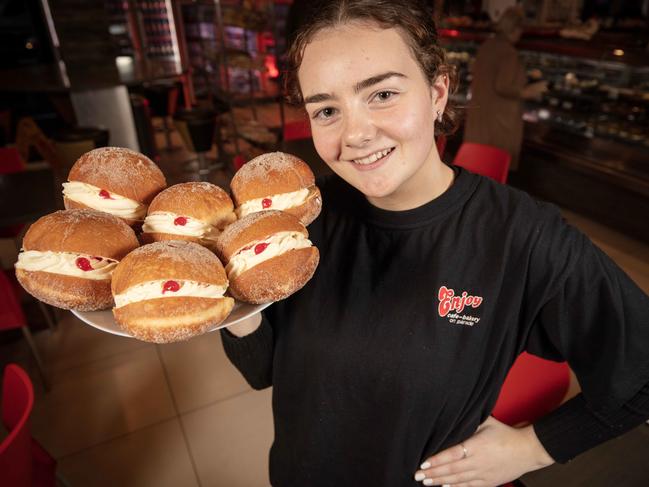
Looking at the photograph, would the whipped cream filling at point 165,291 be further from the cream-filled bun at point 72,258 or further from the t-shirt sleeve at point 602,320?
the t-shirt sleeve at point 602,320

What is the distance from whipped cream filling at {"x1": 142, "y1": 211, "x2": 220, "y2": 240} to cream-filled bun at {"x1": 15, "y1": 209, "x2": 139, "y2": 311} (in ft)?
0.28

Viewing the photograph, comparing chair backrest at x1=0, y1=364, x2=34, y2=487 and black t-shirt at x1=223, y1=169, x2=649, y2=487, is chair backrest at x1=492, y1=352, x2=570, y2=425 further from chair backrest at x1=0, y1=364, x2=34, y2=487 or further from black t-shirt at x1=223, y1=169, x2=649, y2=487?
chair backrest at x1=0, y1=364, x2=34, y2=487

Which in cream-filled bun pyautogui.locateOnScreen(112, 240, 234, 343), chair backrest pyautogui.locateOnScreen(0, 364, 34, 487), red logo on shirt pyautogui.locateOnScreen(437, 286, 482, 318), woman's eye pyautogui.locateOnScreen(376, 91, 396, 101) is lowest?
chair backrest pyautogui.locateOnScreen(0, 364, 34, 487)

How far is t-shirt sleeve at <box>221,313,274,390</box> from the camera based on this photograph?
120 centimetres

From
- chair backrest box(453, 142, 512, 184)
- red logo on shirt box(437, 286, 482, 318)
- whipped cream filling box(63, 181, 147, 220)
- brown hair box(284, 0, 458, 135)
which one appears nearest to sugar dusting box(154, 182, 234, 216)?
whipped cream filling box(63, 181, 147, 220)

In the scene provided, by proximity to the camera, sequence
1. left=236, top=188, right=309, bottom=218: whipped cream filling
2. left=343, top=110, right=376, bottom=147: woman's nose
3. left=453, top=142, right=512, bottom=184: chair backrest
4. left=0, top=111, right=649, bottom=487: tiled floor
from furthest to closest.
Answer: left=453, top=142, right=512, bottom=184: chair backrest
left=0, top=111, right=649, bottom=487: tiled floor
left=236, top=188, right=309, bottom=218: whipped cream filling
left=343, top=110, right=376, bottom=147: woman's nose

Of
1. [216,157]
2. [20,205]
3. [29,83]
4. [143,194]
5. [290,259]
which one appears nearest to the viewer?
[290,259]

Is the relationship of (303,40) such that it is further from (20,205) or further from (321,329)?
(20,205)

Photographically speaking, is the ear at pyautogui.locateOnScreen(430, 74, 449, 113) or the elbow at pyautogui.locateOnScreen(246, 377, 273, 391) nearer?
the ear at pyautogui.locateOnScreen(430, 74, 449, 113)

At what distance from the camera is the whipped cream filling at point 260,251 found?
3.03 ft

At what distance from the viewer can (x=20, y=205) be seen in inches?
116

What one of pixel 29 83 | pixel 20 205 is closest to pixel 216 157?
pixel 29 83

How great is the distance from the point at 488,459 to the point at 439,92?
946 mm

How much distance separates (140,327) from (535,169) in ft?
16.0
